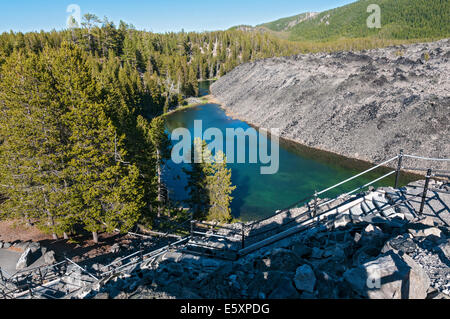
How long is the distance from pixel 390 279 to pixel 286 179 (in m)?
28.7

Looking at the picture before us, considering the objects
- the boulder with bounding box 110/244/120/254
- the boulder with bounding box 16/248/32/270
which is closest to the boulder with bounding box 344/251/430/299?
the boulder with bounding box 110/244/120/254

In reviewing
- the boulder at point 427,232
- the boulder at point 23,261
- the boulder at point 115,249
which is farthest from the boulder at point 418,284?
the boulder at point 23,261

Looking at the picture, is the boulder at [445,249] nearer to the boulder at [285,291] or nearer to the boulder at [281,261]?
the boulder at [281,261]

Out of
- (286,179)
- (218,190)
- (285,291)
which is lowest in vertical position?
(286,179)

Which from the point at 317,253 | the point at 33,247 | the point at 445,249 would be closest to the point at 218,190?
the point at 33,247

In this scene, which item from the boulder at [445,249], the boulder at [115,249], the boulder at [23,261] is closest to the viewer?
the boulder at [445,249]

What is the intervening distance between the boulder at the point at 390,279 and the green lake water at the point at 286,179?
65.3 ft

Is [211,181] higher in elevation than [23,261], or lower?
higher

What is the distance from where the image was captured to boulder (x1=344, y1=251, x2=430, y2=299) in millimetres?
5867

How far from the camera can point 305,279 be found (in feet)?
22.2

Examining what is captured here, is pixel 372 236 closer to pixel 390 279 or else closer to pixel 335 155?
pixel 390 279

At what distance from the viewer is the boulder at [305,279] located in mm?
6608

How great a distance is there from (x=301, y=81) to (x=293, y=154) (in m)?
27.2
